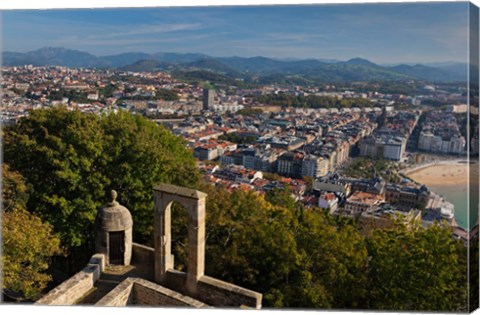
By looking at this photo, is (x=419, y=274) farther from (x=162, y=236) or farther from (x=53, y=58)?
(x=53, y=58)

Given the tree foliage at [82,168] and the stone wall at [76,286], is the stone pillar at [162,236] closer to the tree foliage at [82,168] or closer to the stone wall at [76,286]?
the stone wall at [76,286]

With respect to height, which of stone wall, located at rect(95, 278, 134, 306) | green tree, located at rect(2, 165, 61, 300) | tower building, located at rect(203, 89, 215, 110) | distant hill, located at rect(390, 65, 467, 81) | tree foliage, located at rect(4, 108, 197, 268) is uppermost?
tower building, located at rect(203, 89, 215, 110)

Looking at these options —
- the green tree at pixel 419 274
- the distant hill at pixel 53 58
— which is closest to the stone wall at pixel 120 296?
the green tree at pixel 419 274

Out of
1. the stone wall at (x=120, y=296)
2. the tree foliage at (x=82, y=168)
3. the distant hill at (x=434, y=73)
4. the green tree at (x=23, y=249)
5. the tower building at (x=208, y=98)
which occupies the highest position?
the tower building at (x=208, y=98)

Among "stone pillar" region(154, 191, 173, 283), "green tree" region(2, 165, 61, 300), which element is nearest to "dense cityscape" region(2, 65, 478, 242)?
"stone pillar" region(154, 191, 173, 283)

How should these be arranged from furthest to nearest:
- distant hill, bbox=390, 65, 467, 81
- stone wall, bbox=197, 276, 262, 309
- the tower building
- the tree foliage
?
the tower building
the tree foliage
distant hill, bbox=390, 65, 467, 81
stone wall, bbox=197, 276, 262, 309

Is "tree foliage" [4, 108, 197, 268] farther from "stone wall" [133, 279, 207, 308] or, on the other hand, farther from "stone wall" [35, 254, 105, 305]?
"stone wall" [133, 279, 207, 308]
